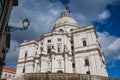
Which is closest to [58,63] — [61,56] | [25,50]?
[61,56]

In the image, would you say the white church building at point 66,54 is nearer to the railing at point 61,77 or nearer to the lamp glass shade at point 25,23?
the railing at point 61,77

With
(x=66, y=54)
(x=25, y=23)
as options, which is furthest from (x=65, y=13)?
(x=25, y=23)

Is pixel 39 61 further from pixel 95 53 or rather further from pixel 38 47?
pixel 95 53

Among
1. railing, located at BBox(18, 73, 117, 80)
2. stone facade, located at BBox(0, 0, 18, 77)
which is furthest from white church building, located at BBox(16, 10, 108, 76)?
stone facade, located at BBox(0, 0, 18, 77)

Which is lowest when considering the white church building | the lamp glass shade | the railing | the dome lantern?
the railing

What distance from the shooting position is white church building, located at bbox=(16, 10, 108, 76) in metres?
43.2

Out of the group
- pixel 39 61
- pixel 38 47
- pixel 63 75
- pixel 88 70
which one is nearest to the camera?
pixel 63 75

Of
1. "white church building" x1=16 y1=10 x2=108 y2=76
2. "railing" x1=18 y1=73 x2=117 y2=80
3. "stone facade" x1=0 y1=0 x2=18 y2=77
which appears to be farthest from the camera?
"white church building" x1=16 y1=10 x2=108 y2=76

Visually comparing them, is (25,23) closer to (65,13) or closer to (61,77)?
(61,77)

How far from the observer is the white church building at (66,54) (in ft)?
142

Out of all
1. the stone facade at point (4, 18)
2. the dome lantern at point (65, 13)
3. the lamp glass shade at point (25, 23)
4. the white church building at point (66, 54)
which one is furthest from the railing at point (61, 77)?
the dome lantern at point (65, 13)

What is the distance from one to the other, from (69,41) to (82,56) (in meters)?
7.01

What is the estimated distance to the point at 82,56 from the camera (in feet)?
147

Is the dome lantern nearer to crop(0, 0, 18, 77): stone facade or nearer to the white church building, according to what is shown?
the white church building
